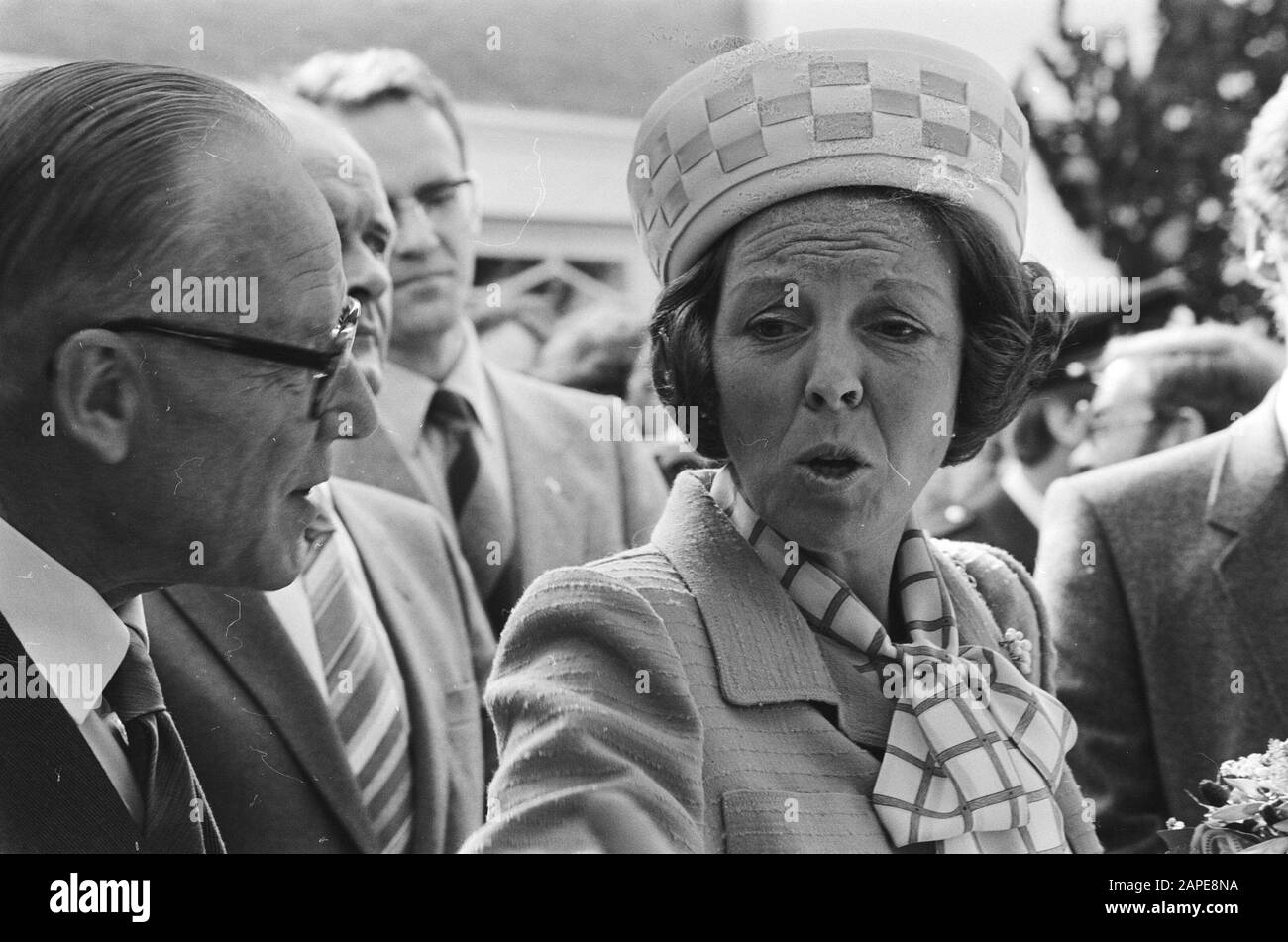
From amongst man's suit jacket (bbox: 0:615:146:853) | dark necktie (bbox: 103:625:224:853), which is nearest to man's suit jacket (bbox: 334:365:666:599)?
dark necktie (bbox: 103:625:224:853)

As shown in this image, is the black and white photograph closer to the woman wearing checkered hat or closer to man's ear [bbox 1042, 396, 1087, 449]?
the woman wearing checkered hat

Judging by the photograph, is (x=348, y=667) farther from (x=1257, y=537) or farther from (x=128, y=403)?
(x=1257, y=537)

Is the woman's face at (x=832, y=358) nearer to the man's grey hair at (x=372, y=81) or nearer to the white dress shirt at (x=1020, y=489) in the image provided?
the man's grey hair at (x=372, y=81)

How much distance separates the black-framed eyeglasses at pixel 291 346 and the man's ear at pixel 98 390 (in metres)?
0.03

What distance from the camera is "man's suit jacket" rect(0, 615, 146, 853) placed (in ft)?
5.66

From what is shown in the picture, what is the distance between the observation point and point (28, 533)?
5.79 ft

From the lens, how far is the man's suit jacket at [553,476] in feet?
8.08

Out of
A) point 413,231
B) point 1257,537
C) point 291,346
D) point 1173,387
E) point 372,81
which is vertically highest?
point 372,81

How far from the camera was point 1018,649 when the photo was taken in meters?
1.98

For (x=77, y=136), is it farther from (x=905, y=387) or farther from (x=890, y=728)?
(x=890, y=728)

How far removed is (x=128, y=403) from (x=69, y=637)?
0.28 metres

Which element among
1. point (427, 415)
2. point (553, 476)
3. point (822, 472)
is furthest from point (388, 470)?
point (822, 472)
